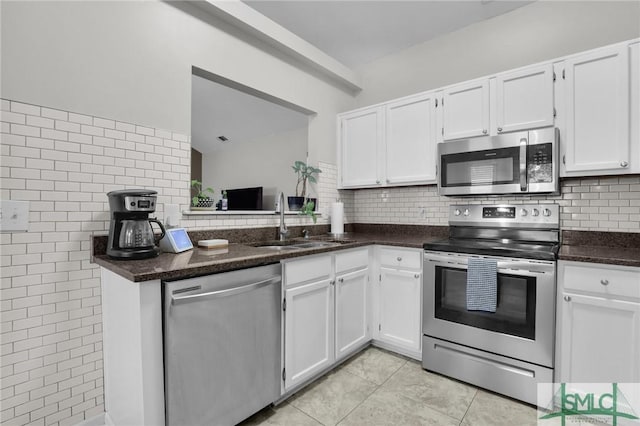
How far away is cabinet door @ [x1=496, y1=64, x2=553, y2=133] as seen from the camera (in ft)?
7.04

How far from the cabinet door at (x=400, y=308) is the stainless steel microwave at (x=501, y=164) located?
81 centimetres

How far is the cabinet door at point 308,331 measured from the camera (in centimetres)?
188

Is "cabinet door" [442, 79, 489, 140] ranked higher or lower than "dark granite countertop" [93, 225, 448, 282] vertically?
higher

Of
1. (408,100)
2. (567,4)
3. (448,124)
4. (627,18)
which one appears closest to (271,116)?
(408,100)

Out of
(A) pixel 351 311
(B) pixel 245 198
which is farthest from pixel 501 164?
(B) pixel 245 198

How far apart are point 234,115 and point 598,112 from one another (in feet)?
17.2

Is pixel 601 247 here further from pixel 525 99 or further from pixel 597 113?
pixel 525 99

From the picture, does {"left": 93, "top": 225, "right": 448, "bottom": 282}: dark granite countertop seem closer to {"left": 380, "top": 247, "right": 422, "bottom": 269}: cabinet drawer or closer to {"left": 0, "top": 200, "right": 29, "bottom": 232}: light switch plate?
{"left": 0, "top": 200, "right": 29, "bottom": 232}: light switch plate

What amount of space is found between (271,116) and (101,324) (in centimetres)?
451

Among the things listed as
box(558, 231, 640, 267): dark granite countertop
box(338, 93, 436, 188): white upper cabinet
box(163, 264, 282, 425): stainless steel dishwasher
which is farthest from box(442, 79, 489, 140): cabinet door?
box(163, 264, 282, 425): stainless steel dishwasher

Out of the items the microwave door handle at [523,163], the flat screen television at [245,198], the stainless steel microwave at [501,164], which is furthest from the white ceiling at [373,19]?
the flat screen television at [245,198]

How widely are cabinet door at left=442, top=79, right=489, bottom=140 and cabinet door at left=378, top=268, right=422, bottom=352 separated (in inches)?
48.2

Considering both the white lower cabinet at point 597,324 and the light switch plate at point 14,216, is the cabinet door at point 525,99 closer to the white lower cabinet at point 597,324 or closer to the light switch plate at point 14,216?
the white lower cabinet at point 597,324

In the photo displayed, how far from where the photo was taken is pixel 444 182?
8.51 feet
